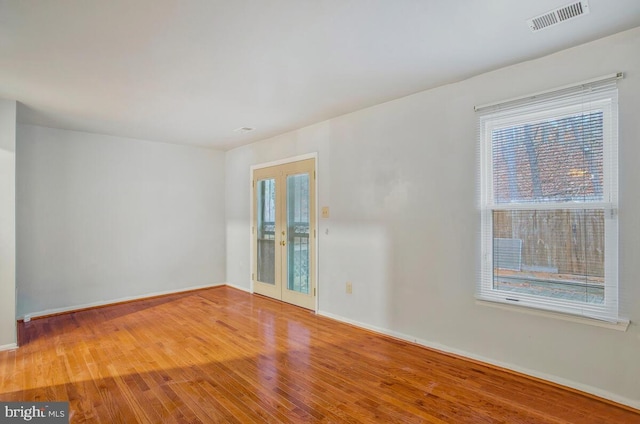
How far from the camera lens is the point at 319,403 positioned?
244 cm

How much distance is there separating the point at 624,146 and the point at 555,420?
1910 millimetres

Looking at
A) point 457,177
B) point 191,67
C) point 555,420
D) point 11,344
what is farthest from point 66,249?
point 555,420

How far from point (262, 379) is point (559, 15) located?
333cm

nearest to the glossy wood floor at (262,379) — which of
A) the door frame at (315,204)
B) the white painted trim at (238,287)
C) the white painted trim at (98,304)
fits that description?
the white painted trim at (98,304)

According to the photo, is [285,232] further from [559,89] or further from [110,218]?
[559,89]

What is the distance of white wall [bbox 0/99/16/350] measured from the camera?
3494 mm

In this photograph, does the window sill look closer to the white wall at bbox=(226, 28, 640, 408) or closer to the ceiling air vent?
the white wall at bbox=(226, 28, 640, 408)

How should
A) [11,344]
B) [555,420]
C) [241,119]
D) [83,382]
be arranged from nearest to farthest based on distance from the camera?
1. [555,420]
2. [83,382]
3. [11,344]
4. [241,119]

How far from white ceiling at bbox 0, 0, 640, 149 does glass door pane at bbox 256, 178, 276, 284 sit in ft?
5.93

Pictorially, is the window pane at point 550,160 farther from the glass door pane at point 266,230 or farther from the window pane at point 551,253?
the glass door pane at point 266,230

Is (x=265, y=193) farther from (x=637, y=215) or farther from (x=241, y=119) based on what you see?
(x=637, y=215)

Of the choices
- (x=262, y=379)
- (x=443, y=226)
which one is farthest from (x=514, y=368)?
(x=262, y=379)

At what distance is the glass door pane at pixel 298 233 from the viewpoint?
4.86m

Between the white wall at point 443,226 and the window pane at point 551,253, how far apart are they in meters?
0.17
